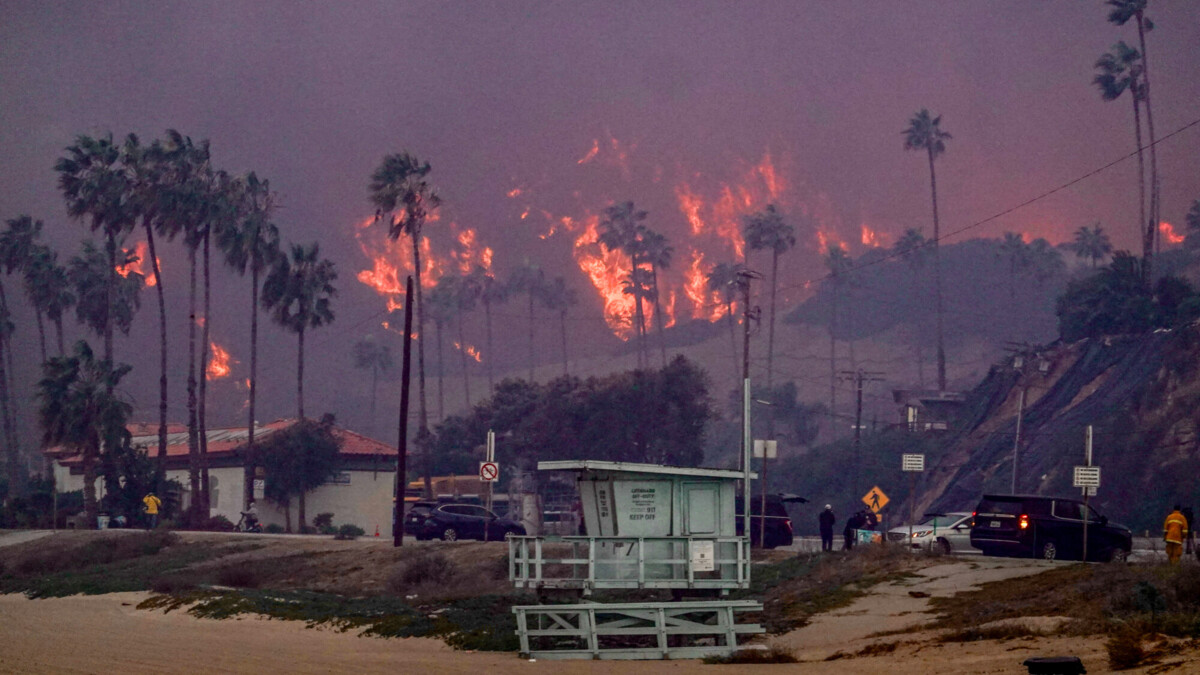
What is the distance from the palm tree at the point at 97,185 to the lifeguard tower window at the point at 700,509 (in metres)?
64.6

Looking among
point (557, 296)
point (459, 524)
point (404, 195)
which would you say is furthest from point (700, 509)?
point (557, 296)

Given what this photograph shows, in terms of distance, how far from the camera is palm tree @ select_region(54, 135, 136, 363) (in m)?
82.4

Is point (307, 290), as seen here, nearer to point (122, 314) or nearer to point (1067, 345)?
point (122, 314)

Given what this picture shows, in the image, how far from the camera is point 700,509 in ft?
87.9

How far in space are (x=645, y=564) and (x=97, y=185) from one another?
67.0 metres

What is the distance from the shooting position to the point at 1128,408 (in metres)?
75.1

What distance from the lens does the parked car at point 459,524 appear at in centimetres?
5259

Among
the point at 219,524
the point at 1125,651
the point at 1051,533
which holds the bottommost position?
the point at 219,524

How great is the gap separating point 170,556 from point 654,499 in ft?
97.6

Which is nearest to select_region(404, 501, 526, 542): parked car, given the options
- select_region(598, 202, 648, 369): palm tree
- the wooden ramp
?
the wooden ramp

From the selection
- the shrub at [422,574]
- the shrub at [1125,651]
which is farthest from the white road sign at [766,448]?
the shrub at [1125,651]

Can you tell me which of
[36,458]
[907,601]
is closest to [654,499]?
[907,601]

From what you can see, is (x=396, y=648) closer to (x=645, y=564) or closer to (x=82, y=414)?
(x=645, y=564)

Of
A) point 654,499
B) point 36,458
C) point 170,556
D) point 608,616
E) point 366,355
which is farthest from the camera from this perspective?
point 366,355
